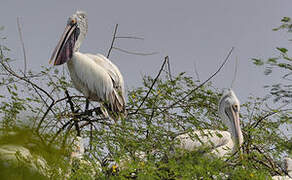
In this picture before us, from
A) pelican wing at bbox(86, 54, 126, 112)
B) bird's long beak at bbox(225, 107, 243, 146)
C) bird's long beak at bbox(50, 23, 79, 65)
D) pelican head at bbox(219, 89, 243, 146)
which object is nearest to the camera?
bird's long beak at bbox(225, 107, 243, 146)

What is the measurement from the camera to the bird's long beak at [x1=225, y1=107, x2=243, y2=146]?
3966mm

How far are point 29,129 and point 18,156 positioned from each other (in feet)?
0.08

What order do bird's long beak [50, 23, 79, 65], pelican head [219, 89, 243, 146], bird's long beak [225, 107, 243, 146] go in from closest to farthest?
bird's long beak [225, 107, 243, 146] → pelican head [219, 89, 243, 146] → bird's long beak [50, 23, 79, 65]

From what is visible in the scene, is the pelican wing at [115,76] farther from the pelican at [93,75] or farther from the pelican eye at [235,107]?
the pelican eye at [235,107]

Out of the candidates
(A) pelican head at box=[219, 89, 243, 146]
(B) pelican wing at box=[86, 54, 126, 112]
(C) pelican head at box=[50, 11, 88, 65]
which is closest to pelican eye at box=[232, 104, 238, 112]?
(A) pelican head at box=[219, 89, 243, 146]

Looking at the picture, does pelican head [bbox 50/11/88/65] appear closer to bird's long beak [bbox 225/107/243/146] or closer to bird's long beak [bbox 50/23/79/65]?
bird's long beak [bbox 50/23/79/65]

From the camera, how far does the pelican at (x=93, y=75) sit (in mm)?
4445

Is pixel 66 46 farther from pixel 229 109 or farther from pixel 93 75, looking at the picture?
pixel 229 109

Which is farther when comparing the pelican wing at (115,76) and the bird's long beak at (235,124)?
the pelican wing at (115,76)

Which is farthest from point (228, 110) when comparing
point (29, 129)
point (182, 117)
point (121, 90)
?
point (29, 129)

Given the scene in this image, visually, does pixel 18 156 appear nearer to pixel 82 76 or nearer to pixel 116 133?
pixel 116 133

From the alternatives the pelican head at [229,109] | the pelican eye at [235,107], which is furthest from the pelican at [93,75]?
the pelican eye at [235,107]

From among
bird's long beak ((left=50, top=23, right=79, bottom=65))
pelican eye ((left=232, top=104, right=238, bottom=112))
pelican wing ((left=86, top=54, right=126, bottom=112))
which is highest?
bird's long beak ((left=50, top=23, right=79, bottom=65))

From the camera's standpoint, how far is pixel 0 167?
249 millimetres
